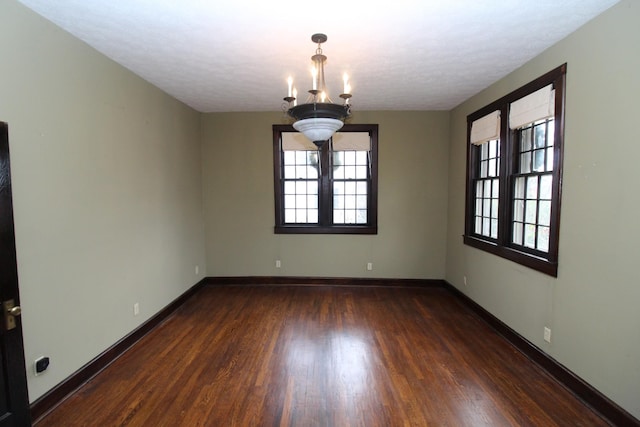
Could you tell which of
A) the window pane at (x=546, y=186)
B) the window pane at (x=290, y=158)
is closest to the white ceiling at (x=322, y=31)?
the window pane at (x=546, y=186)

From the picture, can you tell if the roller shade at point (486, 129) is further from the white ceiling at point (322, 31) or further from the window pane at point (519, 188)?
the window pane at point (519, 188)

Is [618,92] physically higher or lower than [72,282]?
higher

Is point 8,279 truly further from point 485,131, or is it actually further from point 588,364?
point 485,131

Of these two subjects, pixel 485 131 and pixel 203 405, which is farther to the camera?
pixel 485 131

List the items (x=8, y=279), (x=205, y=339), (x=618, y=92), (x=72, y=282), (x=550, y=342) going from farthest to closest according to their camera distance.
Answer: (x=205, y=339), (x=550, y=342), (x=72, y=282), (x=618, y=92), (x=8, y=279)

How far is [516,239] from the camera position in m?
3.28

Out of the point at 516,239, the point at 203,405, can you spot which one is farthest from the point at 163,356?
the point at 516,239

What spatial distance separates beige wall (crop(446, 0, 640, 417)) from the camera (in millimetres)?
1977

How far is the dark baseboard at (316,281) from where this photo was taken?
16.5ft

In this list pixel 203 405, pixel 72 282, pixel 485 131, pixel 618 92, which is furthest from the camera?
pixel 485 131

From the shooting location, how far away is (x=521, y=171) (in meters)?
3.20

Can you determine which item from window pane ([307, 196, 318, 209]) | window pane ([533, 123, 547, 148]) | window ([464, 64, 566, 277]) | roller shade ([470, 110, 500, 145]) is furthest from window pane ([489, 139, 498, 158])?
window pane ([307, 196, 318, 209])

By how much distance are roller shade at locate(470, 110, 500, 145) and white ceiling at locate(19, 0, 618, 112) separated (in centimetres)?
40

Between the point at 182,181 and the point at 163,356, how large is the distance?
2295 mm
